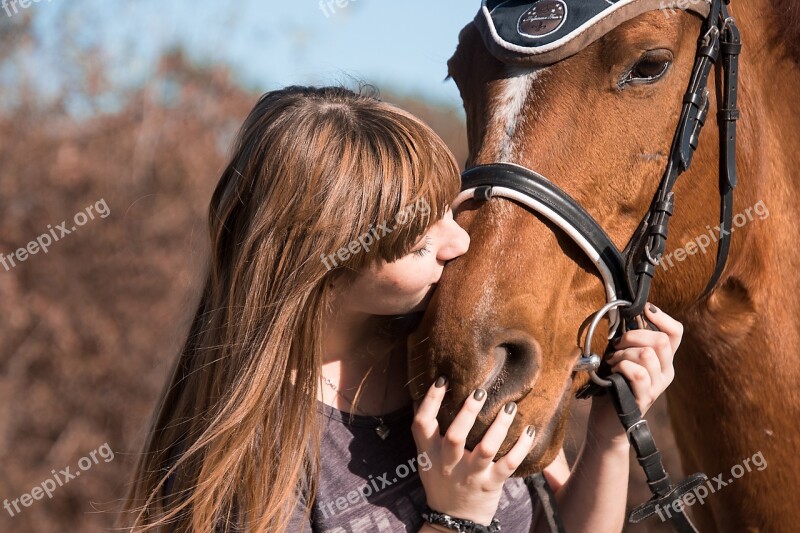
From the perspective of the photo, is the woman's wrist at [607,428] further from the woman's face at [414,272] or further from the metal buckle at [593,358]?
the woman's face at [414,272]

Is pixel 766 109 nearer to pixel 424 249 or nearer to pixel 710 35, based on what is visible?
pixel 710 35

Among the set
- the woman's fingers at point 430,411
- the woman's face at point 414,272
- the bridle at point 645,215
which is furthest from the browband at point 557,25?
the woman's fingers at point 430,411

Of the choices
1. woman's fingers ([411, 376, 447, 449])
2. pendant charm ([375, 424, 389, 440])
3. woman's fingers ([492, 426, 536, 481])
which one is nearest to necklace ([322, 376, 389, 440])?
pendant charm ([375, 424, 389, 440])

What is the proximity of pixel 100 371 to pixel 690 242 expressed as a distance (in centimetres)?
464

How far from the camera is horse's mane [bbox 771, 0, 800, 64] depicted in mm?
2266

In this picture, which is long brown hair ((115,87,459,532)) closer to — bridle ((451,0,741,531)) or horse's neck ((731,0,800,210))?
bridle ((451,0,741,531))

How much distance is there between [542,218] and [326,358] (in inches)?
25.1

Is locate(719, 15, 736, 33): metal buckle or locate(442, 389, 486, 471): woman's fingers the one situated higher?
locate(719, 15, 736, 33): metal buckle

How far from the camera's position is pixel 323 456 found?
6.39 feet

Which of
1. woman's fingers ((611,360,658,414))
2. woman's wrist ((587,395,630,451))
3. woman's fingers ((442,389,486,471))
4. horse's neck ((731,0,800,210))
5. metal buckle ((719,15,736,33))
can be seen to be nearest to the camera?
woman's fingers ((442,389,486,471))

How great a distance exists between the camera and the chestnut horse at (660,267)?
1846 mm

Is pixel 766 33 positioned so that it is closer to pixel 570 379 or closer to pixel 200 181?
pixel 570 379

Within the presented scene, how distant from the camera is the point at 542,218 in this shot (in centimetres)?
196

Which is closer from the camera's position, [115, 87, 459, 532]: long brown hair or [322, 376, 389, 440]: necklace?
[115, 87, 459, 532]: long brown hair
